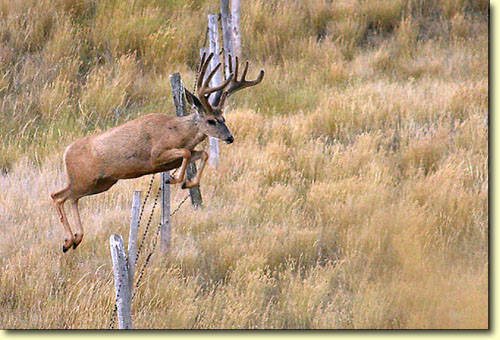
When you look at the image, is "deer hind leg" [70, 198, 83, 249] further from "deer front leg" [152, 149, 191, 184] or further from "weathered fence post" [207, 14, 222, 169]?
"weathered fence post" [207, 14, 222, 169]

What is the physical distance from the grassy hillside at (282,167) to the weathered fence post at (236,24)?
73mm

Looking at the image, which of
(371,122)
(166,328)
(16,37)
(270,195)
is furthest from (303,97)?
(166,328)

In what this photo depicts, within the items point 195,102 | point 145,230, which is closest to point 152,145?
point 195,102

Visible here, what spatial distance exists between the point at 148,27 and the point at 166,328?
219 cm

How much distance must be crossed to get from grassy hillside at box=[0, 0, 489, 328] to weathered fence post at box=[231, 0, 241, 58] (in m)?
0.07

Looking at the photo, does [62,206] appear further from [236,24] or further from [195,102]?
[236,24]

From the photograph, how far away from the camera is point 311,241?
464 cm

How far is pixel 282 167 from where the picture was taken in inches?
208

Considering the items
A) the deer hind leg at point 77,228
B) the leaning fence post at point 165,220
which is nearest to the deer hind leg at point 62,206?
the deer hind leg at point 77,228

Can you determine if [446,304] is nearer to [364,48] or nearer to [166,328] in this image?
[166,328]

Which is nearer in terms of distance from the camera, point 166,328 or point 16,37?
point 166,328

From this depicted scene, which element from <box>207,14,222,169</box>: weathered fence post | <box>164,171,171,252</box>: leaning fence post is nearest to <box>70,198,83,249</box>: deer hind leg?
<box>164,171,171,252</box>: leaning fence post

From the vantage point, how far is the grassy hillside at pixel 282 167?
4152 millimetres

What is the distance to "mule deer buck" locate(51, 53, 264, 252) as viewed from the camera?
9.43ft
